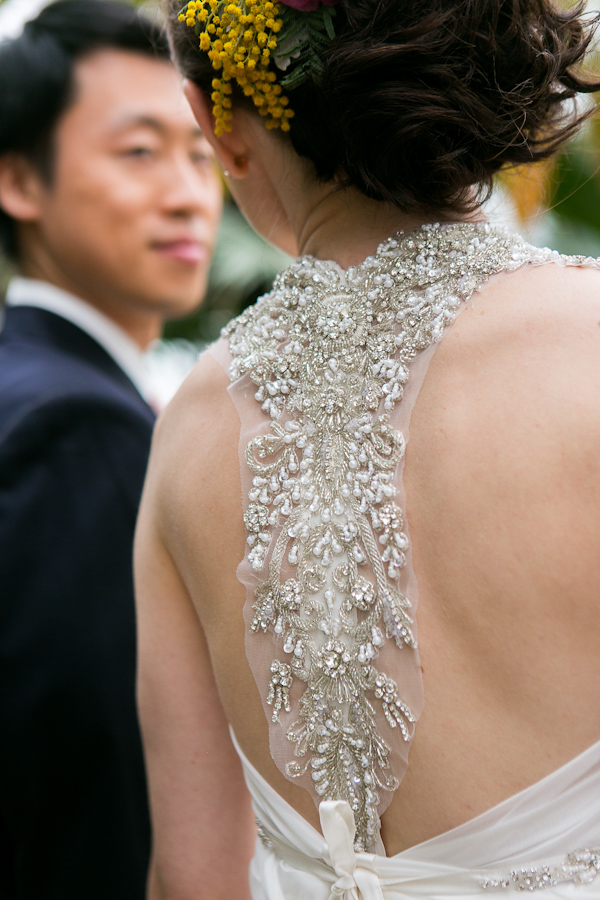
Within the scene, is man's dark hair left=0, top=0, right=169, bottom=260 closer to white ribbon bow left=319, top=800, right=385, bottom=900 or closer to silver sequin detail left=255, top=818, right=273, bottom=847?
silver sequin detail left=255, top=818, right=273, bottom=847

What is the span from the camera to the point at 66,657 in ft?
8.02

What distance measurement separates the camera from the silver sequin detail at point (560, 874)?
1.15m

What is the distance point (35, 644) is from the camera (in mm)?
2430

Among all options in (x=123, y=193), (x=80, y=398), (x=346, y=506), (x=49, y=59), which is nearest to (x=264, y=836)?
(x=346, y=506)

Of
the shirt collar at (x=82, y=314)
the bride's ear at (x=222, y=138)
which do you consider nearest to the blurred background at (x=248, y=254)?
the shirt collar at (x=82, y=314)

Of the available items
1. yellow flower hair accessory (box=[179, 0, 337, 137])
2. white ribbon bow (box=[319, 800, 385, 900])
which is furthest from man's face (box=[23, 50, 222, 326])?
white ribbon bow (box=[319, 800, 385, 900])

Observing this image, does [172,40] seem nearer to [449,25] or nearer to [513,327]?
[449,25]

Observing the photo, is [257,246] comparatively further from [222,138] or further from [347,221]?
[347,221]

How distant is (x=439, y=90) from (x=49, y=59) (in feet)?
7.65

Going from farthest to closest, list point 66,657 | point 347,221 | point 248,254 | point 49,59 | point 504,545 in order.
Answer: point 248,254 < point 49,59 < point 66,657 < point 347,221 < point 504,545

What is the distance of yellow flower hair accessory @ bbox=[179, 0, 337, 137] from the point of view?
4.01ft

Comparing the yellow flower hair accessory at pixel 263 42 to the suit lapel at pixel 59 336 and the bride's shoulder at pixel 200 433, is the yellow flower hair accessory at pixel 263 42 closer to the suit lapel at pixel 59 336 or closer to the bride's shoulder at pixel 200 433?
the bride's shoulder at pixel 200 433

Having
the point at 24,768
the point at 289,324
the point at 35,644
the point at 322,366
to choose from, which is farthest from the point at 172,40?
the point at 24,768

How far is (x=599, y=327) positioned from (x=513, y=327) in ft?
0.37
